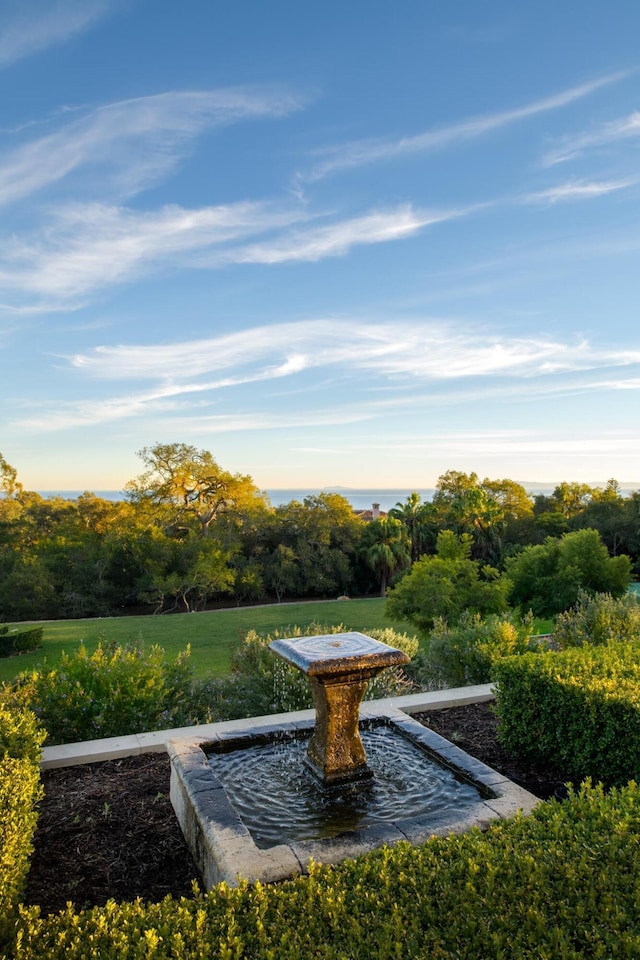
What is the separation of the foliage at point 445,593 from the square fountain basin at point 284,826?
1183 centimetres

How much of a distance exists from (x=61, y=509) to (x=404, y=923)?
4509 cm

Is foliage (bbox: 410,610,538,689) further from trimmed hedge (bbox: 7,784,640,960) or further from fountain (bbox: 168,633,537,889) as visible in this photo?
trimmed hedge (bbox: 7,784,640,960)

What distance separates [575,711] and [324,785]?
6.97ft

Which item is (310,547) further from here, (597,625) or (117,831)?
(117,831)

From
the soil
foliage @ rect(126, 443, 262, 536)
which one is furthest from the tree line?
the soil

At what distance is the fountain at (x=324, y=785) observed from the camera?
348cm

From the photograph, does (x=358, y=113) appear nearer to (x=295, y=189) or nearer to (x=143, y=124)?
(x=295, y=189)

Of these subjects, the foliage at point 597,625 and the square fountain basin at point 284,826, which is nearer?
the square fountain basin at point 284,826

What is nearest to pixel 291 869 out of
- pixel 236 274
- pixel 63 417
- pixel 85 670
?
pixel 85 670

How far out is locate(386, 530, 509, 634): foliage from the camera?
1667cm

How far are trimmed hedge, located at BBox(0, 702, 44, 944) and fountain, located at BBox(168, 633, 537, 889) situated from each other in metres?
0.99

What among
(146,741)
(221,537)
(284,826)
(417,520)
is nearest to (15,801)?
(284,826)

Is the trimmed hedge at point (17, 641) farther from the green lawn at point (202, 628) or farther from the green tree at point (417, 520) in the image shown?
Result: the green tree at point (417, 520)

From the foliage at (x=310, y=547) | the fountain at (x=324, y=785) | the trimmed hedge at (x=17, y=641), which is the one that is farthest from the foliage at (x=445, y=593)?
the foliage at (x=310, y=547)
